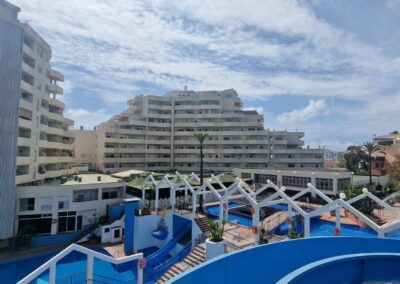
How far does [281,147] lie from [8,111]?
5652cm

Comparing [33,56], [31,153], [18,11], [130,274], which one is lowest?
[130,274]

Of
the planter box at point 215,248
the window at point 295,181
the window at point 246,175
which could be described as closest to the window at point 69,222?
the planter box at point 215,248

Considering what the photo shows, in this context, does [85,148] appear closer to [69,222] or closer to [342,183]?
[69,222]

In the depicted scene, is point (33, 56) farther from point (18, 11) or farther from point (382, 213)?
point (382, 213)

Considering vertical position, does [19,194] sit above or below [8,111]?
below

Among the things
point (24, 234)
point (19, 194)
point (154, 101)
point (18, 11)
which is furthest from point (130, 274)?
point (154, 101)

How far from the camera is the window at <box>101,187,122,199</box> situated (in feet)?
117

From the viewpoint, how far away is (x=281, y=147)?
66750 mm

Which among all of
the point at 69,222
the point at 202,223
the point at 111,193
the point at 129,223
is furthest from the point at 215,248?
the point at 111,193

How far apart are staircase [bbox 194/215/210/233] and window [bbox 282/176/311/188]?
69.6 feet

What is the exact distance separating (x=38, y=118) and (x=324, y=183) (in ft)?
137

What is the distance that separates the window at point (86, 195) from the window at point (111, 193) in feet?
3.19

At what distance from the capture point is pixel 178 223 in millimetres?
29562

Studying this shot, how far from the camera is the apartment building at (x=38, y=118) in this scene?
104ft
